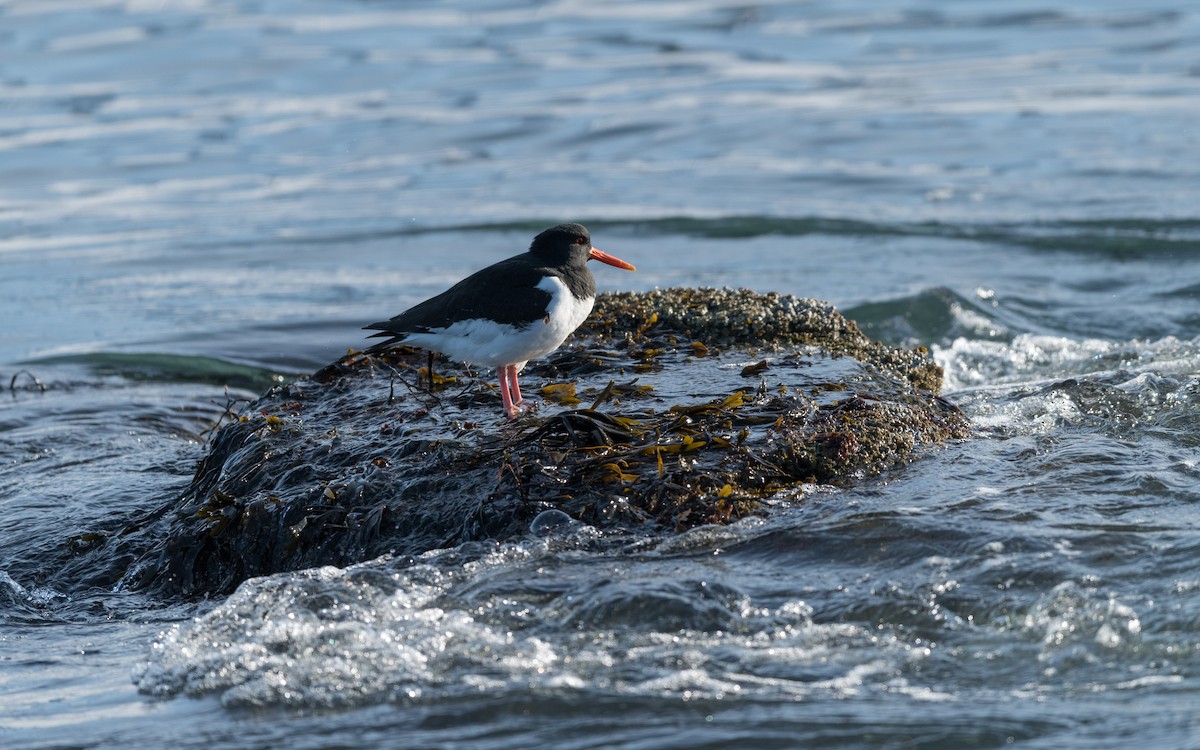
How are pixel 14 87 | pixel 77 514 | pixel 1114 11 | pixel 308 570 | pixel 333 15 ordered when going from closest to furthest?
pixel 308 570
pixel 77 514
pixel 14 87
pixel 1114 11
pixel 333 15

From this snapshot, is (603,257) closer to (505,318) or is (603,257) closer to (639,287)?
(505,318)

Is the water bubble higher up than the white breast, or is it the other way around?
the white breast

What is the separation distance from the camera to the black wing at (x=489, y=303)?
19.8 ft

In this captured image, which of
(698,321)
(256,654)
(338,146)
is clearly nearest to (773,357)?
(698,321)

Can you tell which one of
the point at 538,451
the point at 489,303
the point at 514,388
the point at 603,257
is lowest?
the point at 538,451

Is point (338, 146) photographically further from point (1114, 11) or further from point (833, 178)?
point (1114, 11)

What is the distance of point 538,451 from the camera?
5586mm

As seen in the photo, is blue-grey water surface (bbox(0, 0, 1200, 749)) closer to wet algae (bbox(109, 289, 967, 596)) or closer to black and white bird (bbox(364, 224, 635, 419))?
wet algae (bbox(109, 289, 967, 596))

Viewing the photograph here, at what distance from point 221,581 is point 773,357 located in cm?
286

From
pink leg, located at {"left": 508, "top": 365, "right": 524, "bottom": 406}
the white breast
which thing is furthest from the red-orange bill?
pink leg, located at {"left": 508, "top": 365, "right": 524, "bottom": 406}

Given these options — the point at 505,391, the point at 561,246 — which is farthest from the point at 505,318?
the point at 561,246

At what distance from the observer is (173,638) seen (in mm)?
4828

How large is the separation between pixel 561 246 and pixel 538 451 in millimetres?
1459

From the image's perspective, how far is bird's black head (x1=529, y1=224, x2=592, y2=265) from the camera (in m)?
6.66
